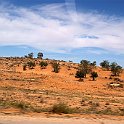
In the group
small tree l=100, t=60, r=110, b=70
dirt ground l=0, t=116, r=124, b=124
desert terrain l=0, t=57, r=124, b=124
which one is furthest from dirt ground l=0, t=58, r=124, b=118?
small tree l=100, t=60, r=110, b=70

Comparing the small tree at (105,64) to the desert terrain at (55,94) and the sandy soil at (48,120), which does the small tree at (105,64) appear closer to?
the desert terrain at (55,94)

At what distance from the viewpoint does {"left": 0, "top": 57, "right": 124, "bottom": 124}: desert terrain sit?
69.7 feet

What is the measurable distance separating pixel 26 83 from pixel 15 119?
30.4 meters

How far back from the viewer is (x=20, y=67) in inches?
2963

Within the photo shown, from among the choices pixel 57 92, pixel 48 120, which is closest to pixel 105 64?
pixel 57 92

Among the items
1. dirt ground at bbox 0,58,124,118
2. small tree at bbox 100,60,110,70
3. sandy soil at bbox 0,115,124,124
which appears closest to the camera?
sandy soil at bbox 0,115,124,124

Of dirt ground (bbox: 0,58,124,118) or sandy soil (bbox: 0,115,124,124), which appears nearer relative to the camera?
sandy soil (bbox: 0,115,124,124)

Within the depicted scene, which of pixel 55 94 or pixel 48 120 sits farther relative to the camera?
pixel 55 94

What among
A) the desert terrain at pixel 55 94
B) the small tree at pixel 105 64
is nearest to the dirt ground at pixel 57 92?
the desert terrain at pixel 55 94

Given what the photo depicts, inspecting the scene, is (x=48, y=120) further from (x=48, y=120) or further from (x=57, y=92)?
(x=57, y=92)

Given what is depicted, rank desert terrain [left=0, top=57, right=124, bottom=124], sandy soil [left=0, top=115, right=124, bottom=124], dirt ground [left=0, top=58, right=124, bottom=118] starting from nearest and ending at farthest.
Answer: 1. sandy soil [left=0, top=115, right=124, bottom=124]
2. desert terrain [left=0, top=57, right=124, bottom=124]
3. dirt ground [left=0, top=58, right=124, bottom=118]

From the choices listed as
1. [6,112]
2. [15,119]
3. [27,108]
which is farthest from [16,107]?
[15,119]

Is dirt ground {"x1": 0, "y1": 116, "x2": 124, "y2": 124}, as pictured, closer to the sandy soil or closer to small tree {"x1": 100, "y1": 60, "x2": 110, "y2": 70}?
the sandy soil

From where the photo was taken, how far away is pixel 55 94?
35969mm
